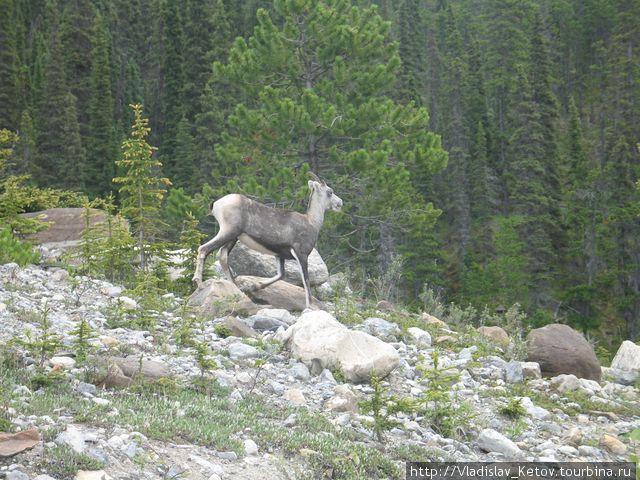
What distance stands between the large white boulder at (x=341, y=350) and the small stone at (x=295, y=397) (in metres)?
1.10

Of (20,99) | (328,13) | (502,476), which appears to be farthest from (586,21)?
(502,476)

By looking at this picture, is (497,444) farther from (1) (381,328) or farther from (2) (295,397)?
(1) (381,328)

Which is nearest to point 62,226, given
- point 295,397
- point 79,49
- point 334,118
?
point 334,118

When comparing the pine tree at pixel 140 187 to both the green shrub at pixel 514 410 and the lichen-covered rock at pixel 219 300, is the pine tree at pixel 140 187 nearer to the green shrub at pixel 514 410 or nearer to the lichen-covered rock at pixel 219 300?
the lichen-covered rock at pixel 219 300

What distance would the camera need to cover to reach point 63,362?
7.91m

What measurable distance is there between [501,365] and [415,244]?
43085 mm

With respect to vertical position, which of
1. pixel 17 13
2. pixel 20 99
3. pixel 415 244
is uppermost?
pixel 17 13

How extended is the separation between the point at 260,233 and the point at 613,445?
6263 mm

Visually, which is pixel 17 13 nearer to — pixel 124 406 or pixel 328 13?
pixel 328 13

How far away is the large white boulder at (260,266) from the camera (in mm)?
14766

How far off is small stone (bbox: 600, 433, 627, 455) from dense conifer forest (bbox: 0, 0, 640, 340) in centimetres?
769

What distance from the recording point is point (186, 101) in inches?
2470

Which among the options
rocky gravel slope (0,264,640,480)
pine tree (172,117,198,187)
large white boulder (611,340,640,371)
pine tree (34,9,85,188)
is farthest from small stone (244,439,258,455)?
pine tree (172,117,198,187)

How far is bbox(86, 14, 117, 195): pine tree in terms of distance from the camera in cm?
5559
